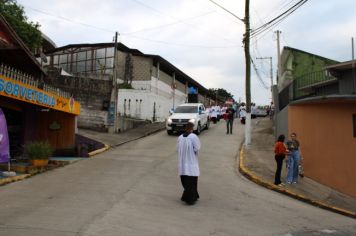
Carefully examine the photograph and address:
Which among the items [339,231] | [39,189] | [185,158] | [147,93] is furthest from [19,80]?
[147,93]

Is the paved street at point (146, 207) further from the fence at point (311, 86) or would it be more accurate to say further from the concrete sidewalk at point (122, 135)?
the concrete sidewalk at point (122, 135)

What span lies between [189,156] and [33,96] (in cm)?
732

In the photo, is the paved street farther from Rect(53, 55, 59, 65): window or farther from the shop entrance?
Rect(53, 55, 59, 65): window

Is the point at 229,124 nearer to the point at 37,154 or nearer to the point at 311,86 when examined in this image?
the point at 311,86

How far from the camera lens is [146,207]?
9.16m

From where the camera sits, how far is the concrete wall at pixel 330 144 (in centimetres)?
1270

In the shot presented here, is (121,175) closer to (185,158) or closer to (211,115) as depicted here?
(185,158)

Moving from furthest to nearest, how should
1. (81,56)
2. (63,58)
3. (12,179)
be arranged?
(63,58), (81,56), (12,179)

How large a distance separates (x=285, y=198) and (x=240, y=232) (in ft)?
15.0

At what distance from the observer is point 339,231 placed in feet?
28.5

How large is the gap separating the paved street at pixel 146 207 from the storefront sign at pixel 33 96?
254 cm

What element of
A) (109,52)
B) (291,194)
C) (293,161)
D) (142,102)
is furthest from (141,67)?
(291,194)

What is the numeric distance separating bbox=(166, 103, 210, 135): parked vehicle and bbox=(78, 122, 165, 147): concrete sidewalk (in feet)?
5.83

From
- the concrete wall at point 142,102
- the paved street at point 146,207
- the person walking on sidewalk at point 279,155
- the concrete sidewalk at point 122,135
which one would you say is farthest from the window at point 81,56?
the person walking on sidewalk at point 279,155
